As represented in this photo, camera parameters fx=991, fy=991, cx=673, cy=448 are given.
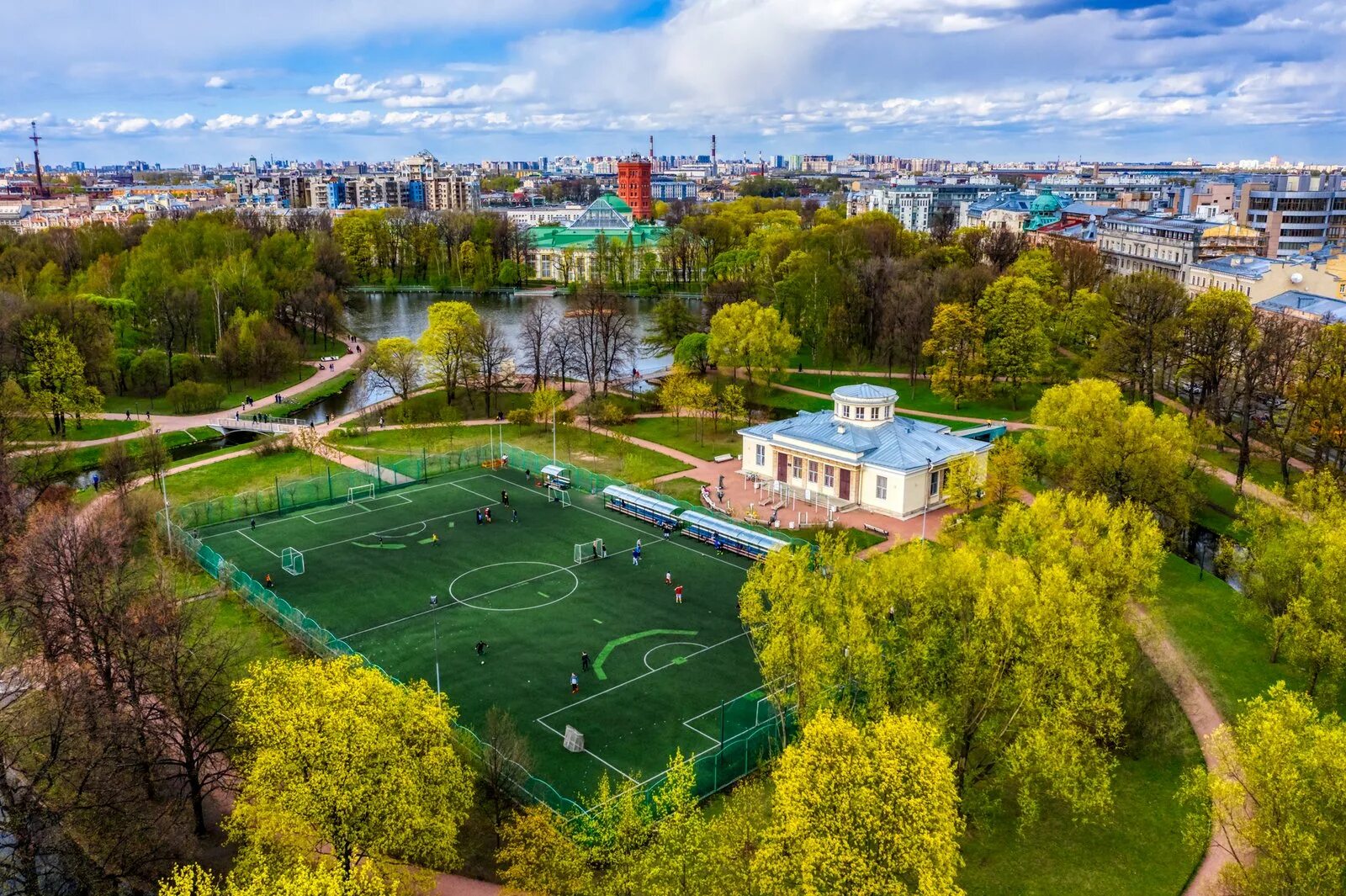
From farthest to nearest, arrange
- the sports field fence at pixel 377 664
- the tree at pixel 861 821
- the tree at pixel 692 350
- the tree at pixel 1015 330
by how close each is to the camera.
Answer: the tree at pixel 692 350 → the tree at pixel 1015 330 → the sports field fence at pixel 377 664 → the tree at pixel 861 821

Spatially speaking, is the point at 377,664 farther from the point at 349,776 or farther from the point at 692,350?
the point at 692,350

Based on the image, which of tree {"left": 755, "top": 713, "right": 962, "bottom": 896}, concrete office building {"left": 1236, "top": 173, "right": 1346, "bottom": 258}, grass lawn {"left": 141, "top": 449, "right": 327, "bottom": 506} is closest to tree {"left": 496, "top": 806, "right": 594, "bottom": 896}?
tree {"left": 755, "top": 713, "right": 962, "bottom": 896}

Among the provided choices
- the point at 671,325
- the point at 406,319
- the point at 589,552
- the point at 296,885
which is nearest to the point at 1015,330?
the point at 671,325

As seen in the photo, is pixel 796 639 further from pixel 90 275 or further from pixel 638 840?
pixel 90 275

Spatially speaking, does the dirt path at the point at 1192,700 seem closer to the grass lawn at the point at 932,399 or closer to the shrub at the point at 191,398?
the grass lawn at the point at 932,399

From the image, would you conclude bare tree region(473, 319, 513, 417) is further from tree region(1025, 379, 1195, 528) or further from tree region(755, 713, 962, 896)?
tree region(755, 713, 962, 896)

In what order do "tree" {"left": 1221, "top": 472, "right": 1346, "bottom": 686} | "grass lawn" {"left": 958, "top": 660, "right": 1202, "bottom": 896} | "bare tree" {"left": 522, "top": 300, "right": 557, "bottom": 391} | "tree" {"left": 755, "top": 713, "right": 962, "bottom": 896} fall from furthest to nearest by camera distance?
"bare tree" {"left": 522, "top": 300, "right": 557, "bottom": 391}, "tree" {"left": 1221, "top": 472, "right": 1346, "bottom": 686}, "grass lawn" {"left": 958, "top": 660, "right": 1202, "bottom": 896}, "tree" {"left": 755, "top": 713, "right": 962, "bottom": 896}

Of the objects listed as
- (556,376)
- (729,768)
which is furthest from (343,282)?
(729,768)

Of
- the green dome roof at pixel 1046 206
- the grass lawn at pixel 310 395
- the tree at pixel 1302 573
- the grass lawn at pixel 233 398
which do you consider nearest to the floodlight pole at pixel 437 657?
the tree at pixel 1302 573
